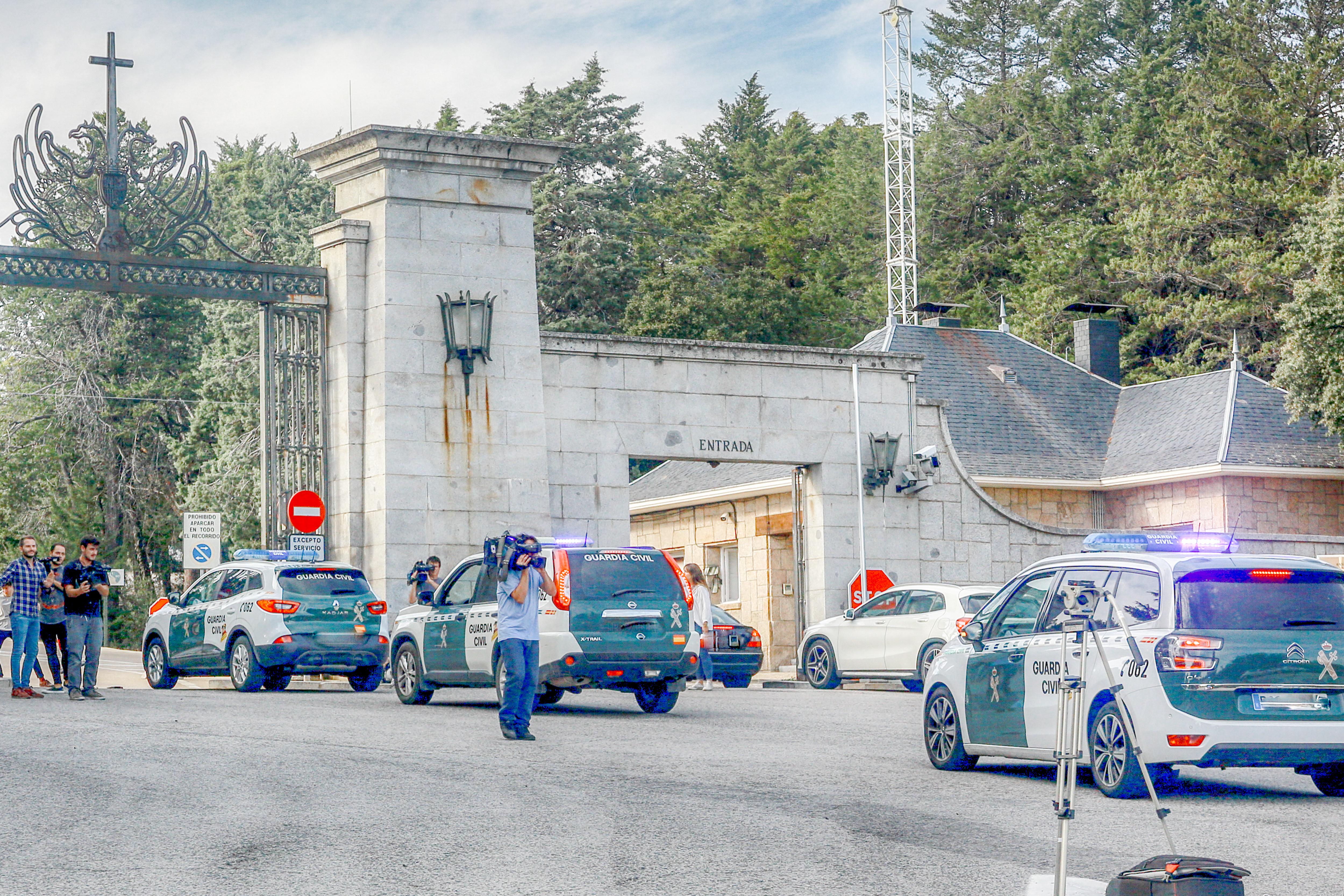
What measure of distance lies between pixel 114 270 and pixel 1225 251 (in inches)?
1238

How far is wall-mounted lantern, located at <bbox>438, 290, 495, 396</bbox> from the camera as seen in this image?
23.9 m

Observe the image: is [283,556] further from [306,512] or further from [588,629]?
[588,629]

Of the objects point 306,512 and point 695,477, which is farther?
point 695,477

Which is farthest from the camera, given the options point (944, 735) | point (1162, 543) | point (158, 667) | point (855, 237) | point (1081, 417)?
point (855, 237)

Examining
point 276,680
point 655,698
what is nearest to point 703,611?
point 655,698

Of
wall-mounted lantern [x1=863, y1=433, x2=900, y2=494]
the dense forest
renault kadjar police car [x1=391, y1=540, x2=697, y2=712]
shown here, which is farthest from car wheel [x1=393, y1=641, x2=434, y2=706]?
the dense forest

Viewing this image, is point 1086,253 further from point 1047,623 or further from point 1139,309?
point 1047,623

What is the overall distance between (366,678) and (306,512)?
2.68 meters

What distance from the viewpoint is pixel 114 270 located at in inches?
894

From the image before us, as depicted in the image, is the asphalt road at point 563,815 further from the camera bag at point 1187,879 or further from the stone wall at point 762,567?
the stone wall at point 762,567

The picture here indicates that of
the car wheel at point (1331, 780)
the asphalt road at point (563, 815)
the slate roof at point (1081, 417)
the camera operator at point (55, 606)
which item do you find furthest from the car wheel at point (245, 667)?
the slate roof at point (1081, 417)

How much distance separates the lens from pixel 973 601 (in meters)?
22.7

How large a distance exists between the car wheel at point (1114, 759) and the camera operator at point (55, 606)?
413 inches

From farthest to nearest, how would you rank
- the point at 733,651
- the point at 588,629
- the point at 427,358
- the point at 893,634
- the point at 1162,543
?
the point at 733,651, the point at 427,358, the point at 893,634, the point at 588,629, the point at 1162,543
